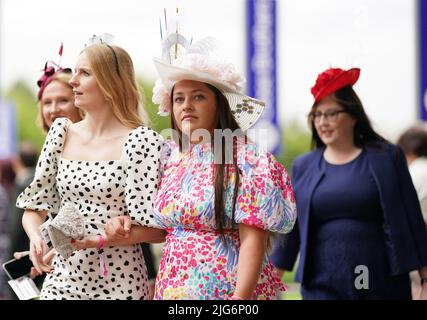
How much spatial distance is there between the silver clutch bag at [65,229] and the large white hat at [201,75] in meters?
0.64

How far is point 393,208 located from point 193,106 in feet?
5.67

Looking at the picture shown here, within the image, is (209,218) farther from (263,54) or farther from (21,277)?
(263,54)

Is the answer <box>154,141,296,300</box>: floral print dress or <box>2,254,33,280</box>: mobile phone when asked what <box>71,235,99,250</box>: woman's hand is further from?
<box>2,254,33,280</box>: mobile phone

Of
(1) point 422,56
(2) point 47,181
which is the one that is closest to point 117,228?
(2) point 47,181

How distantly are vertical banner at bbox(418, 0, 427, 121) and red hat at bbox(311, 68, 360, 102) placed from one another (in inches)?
325

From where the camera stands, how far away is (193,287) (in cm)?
385

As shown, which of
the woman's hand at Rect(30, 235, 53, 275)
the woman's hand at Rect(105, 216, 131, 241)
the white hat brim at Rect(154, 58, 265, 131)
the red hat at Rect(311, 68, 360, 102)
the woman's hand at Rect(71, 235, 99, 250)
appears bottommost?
the woman's hand at Rect(30, 235, 53, 275)

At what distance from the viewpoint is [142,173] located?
400 centimetres

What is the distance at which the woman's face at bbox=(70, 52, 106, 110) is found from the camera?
160 inches

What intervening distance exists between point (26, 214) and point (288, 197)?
1.16m

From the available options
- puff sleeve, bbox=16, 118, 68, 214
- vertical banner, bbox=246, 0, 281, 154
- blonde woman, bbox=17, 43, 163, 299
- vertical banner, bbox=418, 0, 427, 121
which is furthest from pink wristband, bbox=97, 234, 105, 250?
vertical banner, bbox=246, 0, 281, 154

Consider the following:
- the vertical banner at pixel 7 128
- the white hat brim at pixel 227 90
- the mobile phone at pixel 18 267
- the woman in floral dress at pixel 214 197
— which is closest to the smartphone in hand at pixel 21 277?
the mobile phone at pixel 18 267
